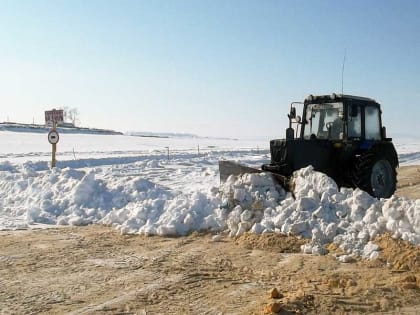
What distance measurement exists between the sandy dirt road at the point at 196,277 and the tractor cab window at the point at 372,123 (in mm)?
4443

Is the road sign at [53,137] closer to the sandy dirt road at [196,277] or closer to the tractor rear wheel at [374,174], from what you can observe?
the sandy dirt road at [196,277]

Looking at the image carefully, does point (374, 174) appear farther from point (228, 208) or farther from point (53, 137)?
point (53, 137)

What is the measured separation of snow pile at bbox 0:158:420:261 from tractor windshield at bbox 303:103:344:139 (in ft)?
6.83

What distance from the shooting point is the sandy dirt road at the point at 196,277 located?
15.3 ft

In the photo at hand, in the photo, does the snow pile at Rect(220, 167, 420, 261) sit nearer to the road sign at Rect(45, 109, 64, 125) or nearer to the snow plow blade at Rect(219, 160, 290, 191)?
the snow plow blade at Rect(219, 160, 290, 191)

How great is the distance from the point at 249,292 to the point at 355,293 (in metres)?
1.05

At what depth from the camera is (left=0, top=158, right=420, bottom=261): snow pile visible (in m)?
6.88

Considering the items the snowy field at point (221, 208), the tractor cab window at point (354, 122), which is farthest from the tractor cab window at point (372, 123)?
the snowy field at point (221, 208)

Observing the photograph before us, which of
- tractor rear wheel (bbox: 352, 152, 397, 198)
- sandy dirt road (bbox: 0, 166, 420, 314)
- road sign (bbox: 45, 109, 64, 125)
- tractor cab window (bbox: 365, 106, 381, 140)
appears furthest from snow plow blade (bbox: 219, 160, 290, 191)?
road sign (bbox: 45, 109, 64, 125)

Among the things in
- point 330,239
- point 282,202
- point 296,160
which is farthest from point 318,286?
point 296,160

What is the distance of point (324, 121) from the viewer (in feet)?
34.7

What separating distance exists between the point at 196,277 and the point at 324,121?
6.00m

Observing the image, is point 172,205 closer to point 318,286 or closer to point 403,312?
point 318,286

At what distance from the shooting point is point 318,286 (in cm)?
518
